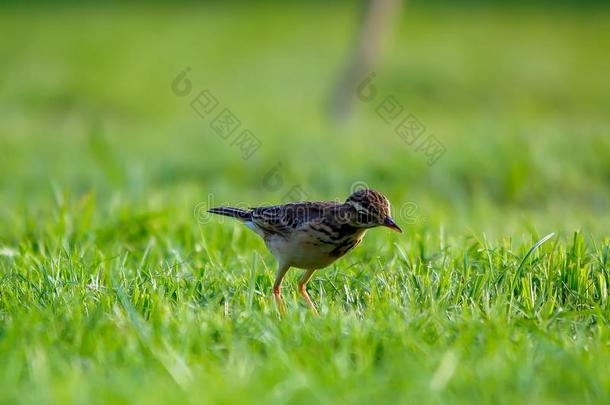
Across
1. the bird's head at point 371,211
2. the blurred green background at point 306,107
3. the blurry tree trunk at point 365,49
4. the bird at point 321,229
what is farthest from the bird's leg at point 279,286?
the blurry tree trunk at point 365,49

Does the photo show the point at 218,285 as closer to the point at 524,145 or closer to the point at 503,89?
the point at 524,145

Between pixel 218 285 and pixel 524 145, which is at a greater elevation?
pixel 524 145

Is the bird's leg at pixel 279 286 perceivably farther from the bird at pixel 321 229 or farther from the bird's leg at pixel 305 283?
the bird's leg at pixel 305 283

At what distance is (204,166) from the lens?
1073 cm

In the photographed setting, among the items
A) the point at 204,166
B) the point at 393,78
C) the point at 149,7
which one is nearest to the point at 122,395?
the point at 204,166

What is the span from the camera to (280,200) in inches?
356

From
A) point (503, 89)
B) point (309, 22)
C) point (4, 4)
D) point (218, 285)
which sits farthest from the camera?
point (4, 4)

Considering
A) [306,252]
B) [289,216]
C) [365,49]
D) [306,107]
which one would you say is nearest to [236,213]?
[289,216]

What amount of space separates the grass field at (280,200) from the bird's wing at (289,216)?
1.15ft

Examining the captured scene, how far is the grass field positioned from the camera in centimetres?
395

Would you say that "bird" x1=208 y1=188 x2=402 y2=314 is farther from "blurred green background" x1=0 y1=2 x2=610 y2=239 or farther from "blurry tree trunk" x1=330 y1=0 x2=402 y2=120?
"blurry tree trunk" x1=330 y1=0 x2=402 y2=120

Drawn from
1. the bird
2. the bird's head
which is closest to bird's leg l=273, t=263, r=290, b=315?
the bird

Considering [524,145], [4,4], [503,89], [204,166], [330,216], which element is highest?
[503,89]

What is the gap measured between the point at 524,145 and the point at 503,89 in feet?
27.8
